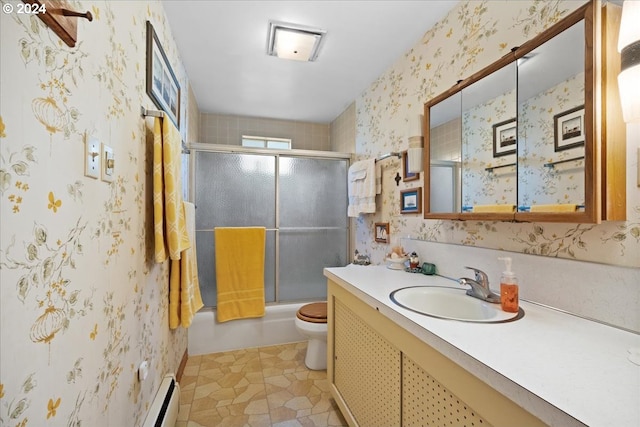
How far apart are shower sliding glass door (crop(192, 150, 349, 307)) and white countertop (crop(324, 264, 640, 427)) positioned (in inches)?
68.7

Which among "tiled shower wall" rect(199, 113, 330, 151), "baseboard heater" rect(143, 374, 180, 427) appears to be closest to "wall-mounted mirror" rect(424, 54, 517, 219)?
"baseboard heater" rect(143, 374, 180, 427)

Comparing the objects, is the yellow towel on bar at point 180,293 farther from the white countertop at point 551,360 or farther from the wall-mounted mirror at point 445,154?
the wall-mounted mirror at point 445,154

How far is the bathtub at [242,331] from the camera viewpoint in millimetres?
2309

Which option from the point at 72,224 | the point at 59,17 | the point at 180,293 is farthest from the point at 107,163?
the point at 180,293

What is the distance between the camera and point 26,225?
1.76 feet

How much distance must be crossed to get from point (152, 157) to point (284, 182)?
4.66 feet

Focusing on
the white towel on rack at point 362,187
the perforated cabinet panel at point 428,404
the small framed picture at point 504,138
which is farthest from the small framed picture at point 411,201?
the perforated cabinet panel at point 428,404

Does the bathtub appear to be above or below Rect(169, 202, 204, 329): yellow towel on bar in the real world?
below

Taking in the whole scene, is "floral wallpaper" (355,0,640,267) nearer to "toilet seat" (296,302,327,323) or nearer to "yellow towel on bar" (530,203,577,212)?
"yellow towel on bar" (530,203,577,212)

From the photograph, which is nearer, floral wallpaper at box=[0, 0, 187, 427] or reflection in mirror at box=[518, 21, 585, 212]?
→ floral wallpaper at box=[0, 0, 187, 427]

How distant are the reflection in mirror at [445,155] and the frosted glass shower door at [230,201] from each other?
4.95 ft

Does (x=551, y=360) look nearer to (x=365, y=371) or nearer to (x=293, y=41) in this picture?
(x=365, y=371)

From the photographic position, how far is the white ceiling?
62.1 inches

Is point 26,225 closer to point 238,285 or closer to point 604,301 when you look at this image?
point 604,301
